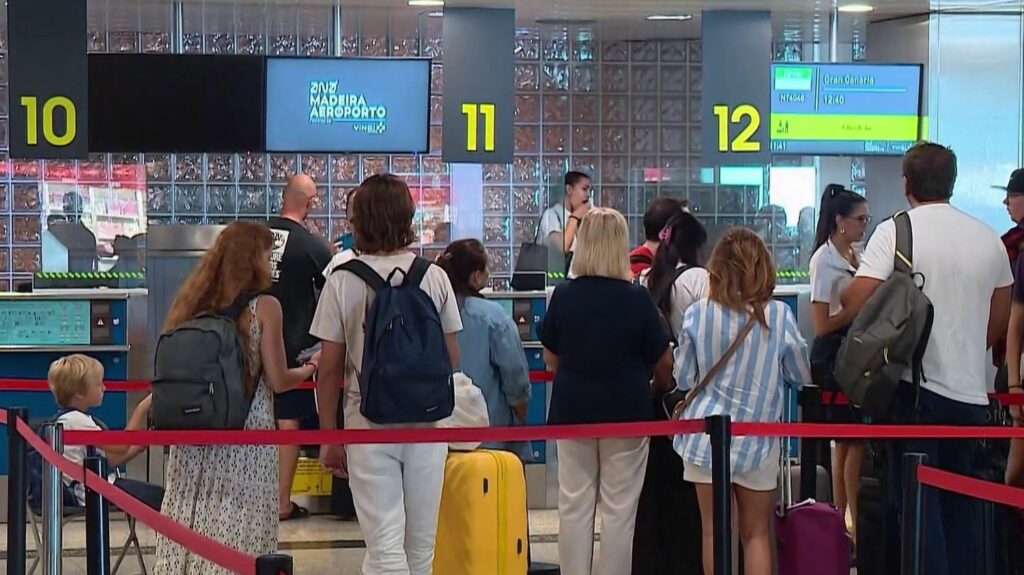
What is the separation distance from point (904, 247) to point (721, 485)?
2.97 ft

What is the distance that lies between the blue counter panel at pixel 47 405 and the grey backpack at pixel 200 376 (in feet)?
11.3

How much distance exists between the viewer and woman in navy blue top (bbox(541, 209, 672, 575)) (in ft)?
15.2

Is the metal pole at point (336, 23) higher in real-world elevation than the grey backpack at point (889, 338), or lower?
higher

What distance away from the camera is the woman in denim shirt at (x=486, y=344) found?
5113mm

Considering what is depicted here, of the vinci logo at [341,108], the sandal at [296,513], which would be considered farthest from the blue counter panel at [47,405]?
the vinci logo at [341,108]

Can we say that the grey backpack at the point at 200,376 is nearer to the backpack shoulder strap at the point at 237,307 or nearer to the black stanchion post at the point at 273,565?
the backpack shoulder strap at the point at 237,307

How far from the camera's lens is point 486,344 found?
5.13 meters

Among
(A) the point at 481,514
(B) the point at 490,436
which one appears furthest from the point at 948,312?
(A) the point at 481,514

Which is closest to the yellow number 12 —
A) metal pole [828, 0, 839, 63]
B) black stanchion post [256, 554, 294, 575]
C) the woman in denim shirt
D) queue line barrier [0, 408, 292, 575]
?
metal pole [828, 0, 839, 63]

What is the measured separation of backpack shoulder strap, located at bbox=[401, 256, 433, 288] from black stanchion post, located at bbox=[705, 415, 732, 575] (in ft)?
2.84

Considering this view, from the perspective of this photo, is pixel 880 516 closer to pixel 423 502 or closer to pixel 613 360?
pixel 613 360

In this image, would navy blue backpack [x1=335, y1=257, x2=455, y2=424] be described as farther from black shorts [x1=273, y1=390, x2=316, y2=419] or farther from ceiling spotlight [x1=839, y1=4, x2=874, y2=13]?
ceiling spotlight [x1=839, y1=4, x2=874, y2=13]

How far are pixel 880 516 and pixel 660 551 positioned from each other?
0.74 m

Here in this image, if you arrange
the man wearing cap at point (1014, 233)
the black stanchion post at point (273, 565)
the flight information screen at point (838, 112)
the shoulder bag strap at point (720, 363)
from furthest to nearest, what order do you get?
the flight information screen at point (838, 112) < the man wearing cap at point (1014, 233) < the shoulder bag strap at point (720, 363) < the black stanchion post at point (273, 565)
